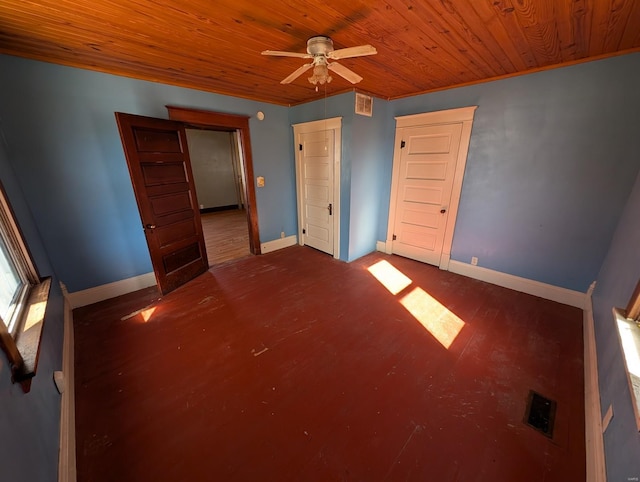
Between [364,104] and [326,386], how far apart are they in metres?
3.32

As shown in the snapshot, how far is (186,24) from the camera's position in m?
1.66

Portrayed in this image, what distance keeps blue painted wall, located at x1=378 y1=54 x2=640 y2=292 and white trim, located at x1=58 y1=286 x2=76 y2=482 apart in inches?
159

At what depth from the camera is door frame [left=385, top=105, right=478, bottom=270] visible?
2976mm

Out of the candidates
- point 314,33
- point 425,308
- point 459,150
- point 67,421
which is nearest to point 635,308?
point 425,308

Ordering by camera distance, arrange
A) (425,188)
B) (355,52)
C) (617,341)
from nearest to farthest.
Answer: (617,341) < (355,52) < (425,188)

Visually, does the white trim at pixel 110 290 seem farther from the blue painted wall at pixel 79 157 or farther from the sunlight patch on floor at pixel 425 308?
the sunlight patch on floor at pixel 425 308

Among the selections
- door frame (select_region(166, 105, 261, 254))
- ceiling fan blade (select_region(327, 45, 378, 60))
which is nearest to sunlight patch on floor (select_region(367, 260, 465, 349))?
door frame (select_region(166, 105, 261, 254))

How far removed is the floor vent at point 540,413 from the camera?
1.48 m

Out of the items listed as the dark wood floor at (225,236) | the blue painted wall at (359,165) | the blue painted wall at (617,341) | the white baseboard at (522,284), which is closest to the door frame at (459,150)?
the blue painted wall at (359,165)

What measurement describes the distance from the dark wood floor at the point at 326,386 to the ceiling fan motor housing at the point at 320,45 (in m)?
2.34

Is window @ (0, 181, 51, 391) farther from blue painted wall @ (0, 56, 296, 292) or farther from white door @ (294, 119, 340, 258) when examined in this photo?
white door @ (294, 119, 340, 258)

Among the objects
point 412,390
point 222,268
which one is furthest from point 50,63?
point 412,390

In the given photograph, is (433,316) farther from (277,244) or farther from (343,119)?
(277,244)

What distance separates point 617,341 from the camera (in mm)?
1363
